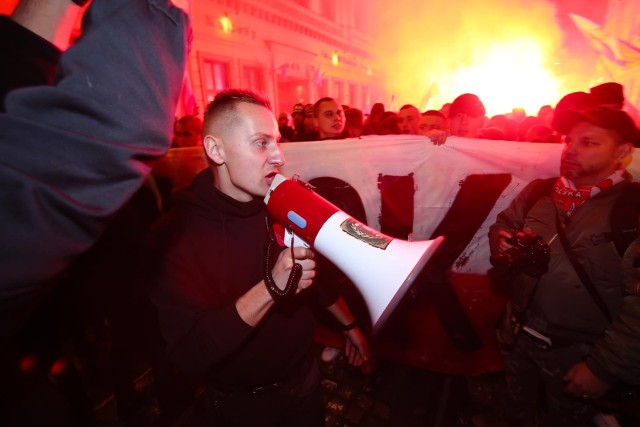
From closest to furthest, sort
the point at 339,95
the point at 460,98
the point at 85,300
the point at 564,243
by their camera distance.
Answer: the point at 564,243 < the point at 85,300 < the point at 460,98 < the point at 339,95

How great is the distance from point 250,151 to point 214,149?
0.23 meters

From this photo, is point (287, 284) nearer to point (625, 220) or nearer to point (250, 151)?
point (250, 151)

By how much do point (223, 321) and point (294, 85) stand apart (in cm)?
1799

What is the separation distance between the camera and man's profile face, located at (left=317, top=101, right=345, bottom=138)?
Result: 437 cm

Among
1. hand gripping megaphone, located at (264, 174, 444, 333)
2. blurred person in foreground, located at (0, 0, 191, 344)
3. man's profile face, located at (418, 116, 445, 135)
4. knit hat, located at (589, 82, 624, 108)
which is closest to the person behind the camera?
blurred person in foreground, located at (0, 0, 191, 344)

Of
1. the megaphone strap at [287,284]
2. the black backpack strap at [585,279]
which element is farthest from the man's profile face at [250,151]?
the black backpack strap at [585,279]

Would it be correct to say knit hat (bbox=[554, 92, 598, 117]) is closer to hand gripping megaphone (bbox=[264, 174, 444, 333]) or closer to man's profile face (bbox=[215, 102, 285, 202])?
hand gripping megaphone (bbox=[264, 174, 444, 333])

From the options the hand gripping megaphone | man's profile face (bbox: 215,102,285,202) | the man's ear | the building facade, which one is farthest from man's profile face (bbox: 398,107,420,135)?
the hand gripping megaphone

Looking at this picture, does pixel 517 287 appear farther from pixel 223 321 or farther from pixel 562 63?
pixel 562 63

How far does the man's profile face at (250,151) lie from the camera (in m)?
1.52

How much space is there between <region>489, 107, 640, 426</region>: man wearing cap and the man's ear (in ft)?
7.06

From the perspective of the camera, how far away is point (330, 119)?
4.37 meters

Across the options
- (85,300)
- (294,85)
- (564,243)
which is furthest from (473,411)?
(294,85)

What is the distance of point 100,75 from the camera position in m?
0.43
